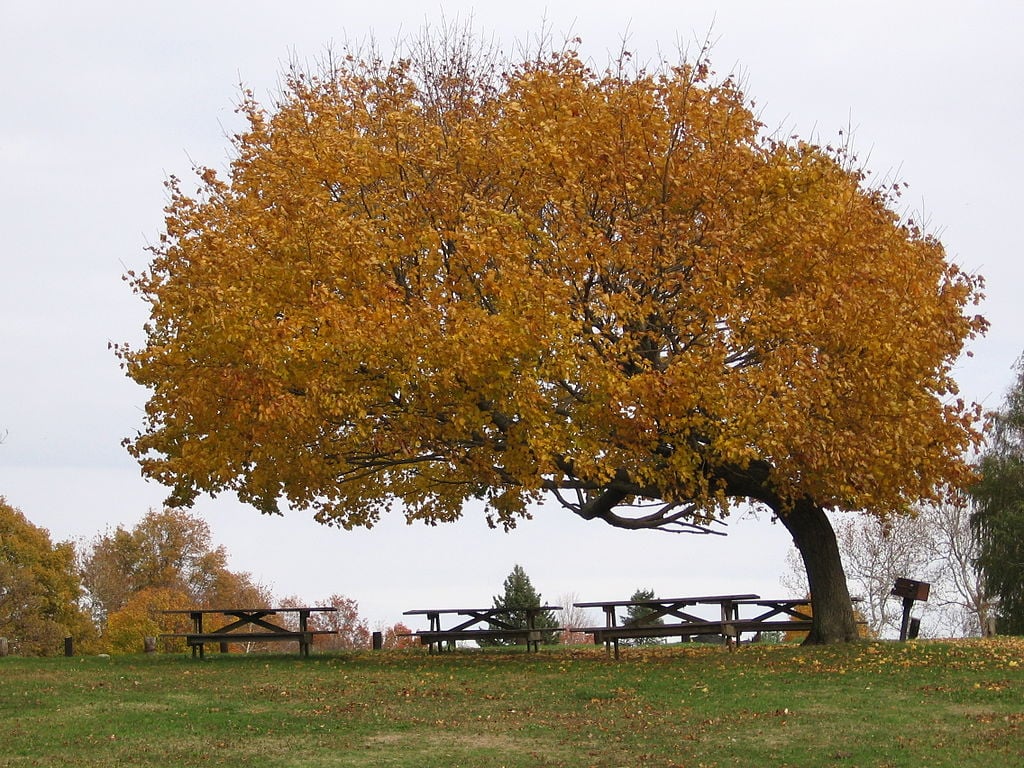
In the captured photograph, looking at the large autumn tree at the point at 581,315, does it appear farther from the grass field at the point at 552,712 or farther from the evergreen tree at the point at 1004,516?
the evergreen tree at the point at 1004,516

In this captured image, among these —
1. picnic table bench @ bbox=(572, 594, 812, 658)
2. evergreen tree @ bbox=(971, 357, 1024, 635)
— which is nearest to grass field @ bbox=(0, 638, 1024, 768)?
picnic table bench @ bbox=(572, 594, 812, 658)

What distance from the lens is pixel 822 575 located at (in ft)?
68.9

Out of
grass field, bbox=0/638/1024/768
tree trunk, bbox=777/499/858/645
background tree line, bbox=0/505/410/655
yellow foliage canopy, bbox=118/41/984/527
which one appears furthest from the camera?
background tree line, bbox=0/505/410/655

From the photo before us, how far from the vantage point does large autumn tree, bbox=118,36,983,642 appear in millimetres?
17578

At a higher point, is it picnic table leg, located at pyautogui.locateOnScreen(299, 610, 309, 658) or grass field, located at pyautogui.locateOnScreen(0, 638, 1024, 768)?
picnic table leg, located at pyautogui.locateOnScreen(299, 610, 309, 658)

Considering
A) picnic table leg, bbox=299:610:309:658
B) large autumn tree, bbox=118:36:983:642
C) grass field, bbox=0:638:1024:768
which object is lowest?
grass field, bbox=0:638:1024:768

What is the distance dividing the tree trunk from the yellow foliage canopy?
172 centimetres

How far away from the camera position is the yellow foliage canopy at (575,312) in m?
17.6

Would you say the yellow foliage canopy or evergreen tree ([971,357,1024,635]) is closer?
the yellow foliage canopy

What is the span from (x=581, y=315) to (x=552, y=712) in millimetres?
→ 6925

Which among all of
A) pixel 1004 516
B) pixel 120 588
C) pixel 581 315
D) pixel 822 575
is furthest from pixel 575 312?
pixel 120 588

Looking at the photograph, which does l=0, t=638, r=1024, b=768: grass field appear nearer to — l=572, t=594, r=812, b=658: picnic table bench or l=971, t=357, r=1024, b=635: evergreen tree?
l=572, t=594, r=812, b=658: picnic table bench

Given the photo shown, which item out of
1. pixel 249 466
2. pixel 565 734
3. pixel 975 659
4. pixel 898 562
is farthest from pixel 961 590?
pixel 565 734

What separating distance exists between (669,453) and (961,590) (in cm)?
2921
